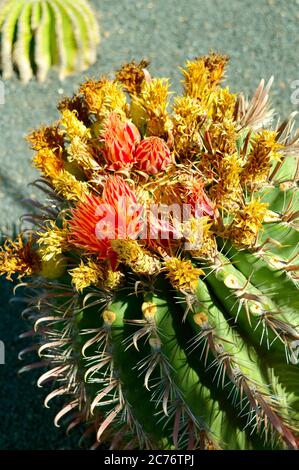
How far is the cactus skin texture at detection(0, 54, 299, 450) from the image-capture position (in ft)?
3.75

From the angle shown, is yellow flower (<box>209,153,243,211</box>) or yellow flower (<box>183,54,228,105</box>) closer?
yellow flower (<box>209,153,243,211</box>)

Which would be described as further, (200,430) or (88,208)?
(200,430)

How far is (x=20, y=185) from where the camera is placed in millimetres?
2430

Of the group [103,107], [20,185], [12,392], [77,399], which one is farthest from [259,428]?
[20,185]

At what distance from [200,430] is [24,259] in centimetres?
53

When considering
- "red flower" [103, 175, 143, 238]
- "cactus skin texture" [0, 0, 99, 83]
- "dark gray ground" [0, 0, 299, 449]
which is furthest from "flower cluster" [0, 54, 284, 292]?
"cactus skin texture" [0, 0, 99, 83]

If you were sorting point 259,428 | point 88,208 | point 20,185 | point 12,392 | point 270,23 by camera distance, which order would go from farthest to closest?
point 270,23 < point 20,185 < point 12,392 < point 259,428 < point 88,208

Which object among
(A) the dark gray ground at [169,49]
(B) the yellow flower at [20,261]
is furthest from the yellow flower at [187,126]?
(A) the dark gray ground at [169,49]

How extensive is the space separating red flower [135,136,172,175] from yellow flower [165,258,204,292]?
0.20 m

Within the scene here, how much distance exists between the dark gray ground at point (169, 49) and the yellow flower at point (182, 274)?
1340 millimetres

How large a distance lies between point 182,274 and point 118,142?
304 mm

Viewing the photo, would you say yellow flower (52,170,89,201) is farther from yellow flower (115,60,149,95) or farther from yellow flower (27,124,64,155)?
yellow flower (115,60,149,95)

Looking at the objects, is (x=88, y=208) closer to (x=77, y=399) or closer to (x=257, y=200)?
(x=257, y=200)

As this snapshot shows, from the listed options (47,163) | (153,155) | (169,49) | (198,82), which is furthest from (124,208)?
(169,49)
